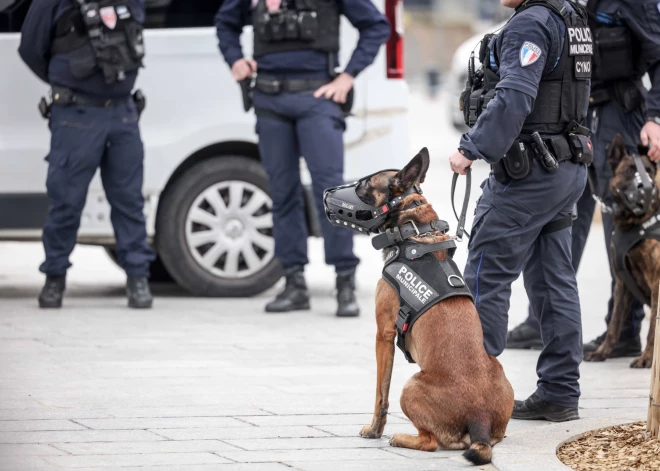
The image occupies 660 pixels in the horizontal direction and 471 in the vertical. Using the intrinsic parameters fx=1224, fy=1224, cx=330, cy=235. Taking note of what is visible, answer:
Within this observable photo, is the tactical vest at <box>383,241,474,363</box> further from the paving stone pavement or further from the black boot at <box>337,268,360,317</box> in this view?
the black boot at <box>337,268,360,317</box>

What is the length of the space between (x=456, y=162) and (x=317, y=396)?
1331 mm

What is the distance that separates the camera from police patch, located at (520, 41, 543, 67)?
4.55 metres

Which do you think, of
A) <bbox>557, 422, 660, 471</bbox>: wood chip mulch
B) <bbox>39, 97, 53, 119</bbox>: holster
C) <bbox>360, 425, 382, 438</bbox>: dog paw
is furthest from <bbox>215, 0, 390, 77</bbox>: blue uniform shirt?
<bbox>557, 422, 660, 471</bbox>: wood chip mulch

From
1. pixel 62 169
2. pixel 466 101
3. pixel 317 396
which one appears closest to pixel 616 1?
pixel 466 101

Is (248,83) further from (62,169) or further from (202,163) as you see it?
(62,169)

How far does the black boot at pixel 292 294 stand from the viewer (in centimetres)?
745

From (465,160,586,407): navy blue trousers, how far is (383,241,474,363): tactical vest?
298 mm

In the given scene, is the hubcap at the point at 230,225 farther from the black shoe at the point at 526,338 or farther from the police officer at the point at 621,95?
the police officer at the point at 621,95

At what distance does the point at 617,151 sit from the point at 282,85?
2.16 m

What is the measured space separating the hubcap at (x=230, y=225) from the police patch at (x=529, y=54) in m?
3.36

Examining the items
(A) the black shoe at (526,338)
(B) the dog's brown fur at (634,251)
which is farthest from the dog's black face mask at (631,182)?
(A) the black shoe at (526,338)

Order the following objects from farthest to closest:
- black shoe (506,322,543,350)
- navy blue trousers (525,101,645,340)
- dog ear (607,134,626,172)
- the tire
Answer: the tire, black shoe (506,322,543,350), navy blue trousers (525,101,645,340), dog ear (607,134,626,172)

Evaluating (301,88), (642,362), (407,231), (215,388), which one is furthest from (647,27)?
(215,388)

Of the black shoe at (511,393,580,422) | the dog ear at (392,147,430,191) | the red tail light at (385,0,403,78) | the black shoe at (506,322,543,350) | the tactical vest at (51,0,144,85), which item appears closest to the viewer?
the dog ear at (392,147,430,191)
